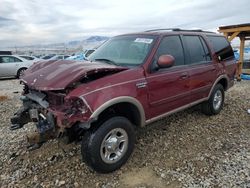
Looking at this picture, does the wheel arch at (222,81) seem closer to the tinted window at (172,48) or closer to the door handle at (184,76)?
the door handle at (184,76)

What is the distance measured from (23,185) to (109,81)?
5.72 ft

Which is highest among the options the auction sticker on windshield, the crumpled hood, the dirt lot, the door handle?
the auction sticker on windshield

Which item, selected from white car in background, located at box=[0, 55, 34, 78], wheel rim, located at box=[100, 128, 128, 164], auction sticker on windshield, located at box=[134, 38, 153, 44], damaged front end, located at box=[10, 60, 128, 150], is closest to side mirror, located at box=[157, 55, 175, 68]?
auction sticker on windshield, located at box=[134, 38, 153, 44]

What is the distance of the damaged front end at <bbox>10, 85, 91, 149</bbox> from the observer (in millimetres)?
2902

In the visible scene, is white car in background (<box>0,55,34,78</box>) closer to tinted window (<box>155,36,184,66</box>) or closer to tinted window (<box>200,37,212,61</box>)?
tinted window (<box>200,37,212,61</box>)

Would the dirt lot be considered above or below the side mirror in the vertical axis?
below

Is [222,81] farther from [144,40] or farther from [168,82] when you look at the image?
[144,40]

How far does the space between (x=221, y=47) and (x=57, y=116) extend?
4.23 m

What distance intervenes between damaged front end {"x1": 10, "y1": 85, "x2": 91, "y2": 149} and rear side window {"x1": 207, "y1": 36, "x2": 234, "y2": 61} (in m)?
3.63

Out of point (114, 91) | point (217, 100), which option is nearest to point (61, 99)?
point (114, 91)

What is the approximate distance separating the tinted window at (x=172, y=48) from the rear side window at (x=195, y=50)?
249 millimetres

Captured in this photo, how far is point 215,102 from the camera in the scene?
18.5ft

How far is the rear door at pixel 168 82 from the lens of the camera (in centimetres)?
375

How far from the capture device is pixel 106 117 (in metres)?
3.29
